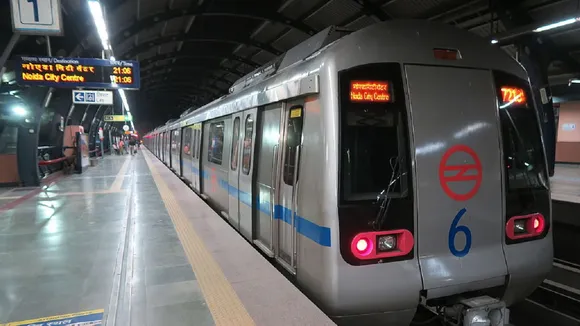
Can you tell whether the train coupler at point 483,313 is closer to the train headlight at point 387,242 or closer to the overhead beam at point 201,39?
the train headlight at point 387,242

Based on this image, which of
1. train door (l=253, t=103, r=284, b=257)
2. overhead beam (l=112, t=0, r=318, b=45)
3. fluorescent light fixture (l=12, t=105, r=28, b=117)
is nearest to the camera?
train door (l=253, t=103, r=284, b=257)

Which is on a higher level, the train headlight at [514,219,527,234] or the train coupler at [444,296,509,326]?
the train headlight at [514,219,527,234]

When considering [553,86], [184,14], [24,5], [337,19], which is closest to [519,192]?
[24,5]

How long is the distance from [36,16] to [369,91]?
5691 mm

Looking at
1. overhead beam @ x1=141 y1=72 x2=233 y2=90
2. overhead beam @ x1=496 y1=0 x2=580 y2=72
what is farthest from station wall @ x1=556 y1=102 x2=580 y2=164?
overhead beam @ x1=141 y1=72 x2=233 y2=90

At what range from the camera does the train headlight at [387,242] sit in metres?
2.95

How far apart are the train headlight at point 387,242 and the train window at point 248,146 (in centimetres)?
233

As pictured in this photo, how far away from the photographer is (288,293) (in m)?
3.22

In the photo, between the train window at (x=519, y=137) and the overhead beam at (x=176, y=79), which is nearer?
the train window at (x=519, y=137)

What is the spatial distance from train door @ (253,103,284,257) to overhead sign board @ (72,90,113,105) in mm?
13158

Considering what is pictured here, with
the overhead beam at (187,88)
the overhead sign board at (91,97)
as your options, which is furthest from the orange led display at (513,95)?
the overhead beam at (187,88)

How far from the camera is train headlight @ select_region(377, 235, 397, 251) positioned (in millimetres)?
2947

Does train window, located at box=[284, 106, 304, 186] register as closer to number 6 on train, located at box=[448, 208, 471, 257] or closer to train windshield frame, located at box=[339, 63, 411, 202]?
train windshield frame, located at box=[339, 63, 411, 202]

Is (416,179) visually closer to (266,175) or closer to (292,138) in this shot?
(292,138)
